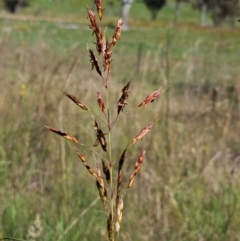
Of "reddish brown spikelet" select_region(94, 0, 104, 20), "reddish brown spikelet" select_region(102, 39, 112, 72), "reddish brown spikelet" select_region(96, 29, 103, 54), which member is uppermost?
"reddish brown spikelet" select_region(94, 0, 104, 20)

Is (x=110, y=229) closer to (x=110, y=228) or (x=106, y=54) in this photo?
(x=110, y=228)

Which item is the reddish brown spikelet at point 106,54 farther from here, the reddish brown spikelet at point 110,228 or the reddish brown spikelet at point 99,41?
the reddish brown spikelet at point 110,228

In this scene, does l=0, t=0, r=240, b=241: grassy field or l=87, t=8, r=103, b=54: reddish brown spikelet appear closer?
l=87, t=8, r=103, b=54: reddish brown spikelet

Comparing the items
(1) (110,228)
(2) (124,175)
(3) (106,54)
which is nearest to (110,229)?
(1) (110,228)

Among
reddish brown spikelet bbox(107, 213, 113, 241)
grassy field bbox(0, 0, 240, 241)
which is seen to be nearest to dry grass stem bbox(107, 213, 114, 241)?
reddish brown spikelet bbox(107, 213, 113, 241)

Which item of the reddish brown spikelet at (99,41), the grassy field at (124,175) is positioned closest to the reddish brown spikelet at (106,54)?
the reddish brown spikelet at (99,41)

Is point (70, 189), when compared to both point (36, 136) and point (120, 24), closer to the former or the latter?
point (36, 136)

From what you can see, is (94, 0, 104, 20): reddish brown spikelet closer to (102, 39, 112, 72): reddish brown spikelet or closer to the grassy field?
(102, 39, 112, 72): reddish brown spikelet

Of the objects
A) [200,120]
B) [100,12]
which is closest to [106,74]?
[100,12]

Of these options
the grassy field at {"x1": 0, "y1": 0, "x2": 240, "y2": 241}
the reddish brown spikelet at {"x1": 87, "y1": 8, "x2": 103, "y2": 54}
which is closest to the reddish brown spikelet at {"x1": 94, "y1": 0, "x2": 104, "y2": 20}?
the reddish brown spikelet at {"x1": 87, "y1": 8, "x2": 103, "y2": 54}

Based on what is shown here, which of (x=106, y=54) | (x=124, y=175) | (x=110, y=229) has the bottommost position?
(x=124, y=175)

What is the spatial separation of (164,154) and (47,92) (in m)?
0.67

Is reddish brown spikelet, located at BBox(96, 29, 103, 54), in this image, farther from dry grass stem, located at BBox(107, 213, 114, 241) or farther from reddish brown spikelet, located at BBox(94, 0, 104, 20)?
dry grass stem, located at BBox(107, 213, 114, 241)

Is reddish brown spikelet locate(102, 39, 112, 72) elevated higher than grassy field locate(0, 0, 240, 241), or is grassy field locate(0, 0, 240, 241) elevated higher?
reddish brown spikelet locate(102, 39, 112, 72)
